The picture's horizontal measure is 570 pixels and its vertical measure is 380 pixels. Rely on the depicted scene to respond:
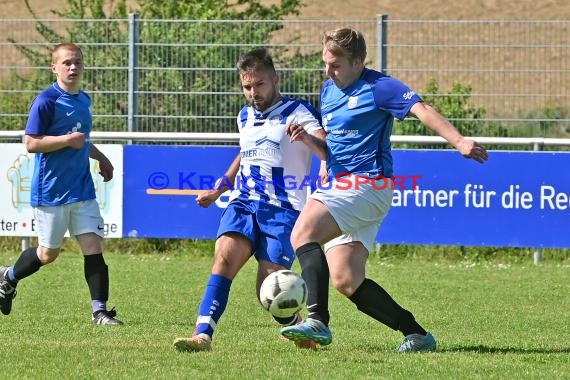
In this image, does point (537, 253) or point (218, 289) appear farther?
point (537, 253)

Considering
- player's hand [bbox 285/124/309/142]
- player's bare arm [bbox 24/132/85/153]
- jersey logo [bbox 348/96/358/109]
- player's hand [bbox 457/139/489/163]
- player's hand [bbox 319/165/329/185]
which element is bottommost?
player's hand [bbox 319/165/329/185]

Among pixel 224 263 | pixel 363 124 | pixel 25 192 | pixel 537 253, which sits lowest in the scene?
pixel 537 253

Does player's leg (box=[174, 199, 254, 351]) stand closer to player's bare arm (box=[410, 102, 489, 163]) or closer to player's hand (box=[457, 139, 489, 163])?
player's bare arm (box=[410, 102, 489, 163])

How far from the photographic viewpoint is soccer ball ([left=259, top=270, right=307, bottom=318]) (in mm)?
7801

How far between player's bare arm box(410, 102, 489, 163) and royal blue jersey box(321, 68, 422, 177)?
175mm

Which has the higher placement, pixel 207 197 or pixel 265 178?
pixel 265 178

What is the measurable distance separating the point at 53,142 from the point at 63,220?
2.27 ft

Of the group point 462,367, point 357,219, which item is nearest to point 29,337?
point 357,219

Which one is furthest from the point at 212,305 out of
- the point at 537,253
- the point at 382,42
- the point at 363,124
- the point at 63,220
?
the point at 382,42

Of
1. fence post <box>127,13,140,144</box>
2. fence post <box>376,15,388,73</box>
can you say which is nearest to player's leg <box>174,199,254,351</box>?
fence post <box>376,15,388,73</box>

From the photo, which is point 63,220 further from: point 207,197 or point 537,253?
point 537,253

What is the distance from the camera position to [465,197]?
14.3 meters

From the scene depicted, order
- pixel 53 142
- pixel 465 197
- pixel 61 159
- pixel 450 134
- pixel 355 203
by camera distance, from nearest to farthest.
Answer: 1. pixel 450 134
2. pixel 355 203
3. pixel 53 142
4. pixel 61 159
5. pixel 465 197

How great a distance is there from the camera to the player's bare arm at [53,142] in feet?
30.9
